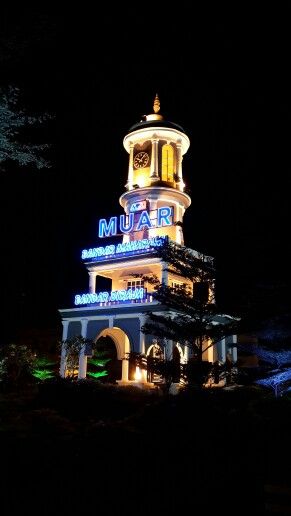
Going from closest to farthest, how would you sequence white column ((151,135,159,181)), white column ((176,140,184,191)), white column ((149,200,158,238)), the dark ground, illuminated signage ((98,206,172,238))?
1. the dark ground
2. illuminated signage ((98,206,172,238))
3. white column ((149,200,158,238))
4. white column ((151,135,159,181))
5. white column ((176,140,184,191))

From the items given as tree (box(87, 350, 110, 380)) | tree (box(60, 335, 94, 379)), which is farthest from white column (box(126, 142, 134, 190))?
tree (box(87, 350, 110, 380))

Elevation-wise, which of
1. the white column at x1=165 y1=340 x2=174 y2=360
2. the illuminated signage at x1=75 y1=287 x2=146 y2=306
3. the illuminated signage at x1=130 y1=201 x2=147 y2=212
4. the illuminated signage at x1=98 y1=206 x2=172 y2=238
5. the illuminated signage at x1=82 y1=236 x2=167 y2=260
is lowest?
the white column at x1=165 y1=340 x2=174 y2=360

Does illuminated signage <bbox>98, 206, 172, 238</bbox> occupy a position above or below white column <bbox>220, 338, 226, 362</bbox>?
above

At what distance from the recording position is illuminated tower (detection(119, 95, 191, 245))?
101 ft

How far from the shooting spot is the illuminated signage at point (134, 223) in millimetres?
29109

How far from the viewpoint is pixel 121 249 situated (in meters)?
28.8

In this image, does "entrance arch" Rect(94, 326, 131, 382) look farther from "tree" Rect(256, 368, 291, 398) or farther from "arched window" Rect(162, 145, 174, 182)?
"arched window" Rect(162, 145, 174, 182)

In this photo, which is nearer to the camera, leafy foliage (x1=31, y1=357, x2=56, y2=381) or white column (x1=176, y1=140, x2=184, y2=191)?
leafy foliage (x1=31, y1=357, x2=56, y2=381)

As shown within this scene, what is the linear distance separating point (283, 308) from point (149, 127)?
1939 cm

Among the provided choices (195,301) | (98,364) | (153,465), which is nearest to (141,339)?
(98,364)

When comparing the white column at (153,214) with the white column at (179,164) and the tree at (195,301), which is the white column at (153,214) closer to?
the white column at (179,164)

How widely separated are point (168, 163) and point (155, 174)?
1660 millimetres

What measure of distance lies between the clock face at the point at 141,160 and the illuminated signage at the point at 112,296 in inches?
387

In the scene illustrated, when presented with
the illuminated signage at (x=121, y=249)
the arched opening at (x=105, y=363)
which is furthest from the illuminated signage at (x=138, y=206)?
the arched opening at (x=105, y=363)
